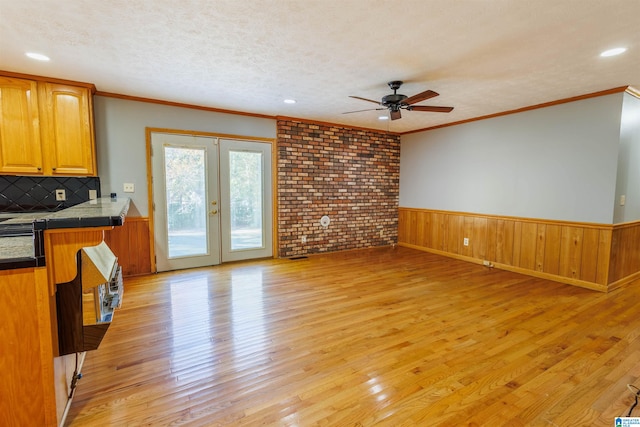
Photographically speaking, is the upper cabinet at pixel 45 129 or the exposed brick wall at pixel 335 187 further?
the exposed brick wall at pixel 335 187

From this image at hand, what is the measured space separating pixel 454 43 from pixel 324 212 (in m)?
3.58

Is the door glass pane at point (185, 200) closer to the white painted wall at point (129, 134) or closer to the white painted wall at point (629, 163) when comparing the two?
the white painted wall at point (129, 134)

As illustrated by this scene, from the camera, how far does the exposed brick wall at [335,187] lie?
17.0 ft

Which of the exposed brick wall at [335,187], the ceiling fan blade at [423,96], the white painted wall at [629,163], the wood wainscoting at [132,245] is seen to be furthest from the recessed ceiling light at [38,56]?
the white painted wall at [629,163]

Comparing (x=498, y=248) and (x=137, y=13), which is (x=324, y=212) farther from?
(x=137, y=13)

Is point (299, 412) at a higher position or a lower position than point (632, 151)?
lower

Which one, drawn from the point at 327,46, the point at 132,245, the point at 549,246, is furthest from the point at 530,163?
the point at 132,245

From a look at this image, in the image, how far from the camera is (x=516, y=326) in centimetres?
271

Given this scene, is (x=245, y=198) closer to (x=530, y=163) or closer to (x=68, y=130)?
(x=68, y=130)

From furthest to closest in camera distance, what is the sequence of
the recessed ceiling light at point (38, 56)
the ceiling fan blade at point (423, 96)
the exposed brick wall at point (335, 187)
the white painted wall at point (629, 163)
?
1. the exposed brick wall at point (335, 187)
2. the white painted wall at point (629, 163)
3. the ceiling fan blade at point (423, 96)
4. the recessed ceiling light at point (38, 56)

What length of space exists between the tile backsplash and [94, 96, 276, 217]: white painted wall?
230 millimetres

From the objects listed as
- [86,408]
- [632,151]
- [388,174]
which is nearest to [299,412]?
[86,408]

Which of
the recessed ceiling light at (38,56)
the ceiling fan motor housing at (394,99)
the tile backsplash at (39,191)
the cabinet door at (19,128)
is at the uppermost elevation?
the recessed ceiling light at (38,56)

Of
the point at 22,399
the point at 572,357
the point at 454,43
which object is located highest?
the point at 454,43
